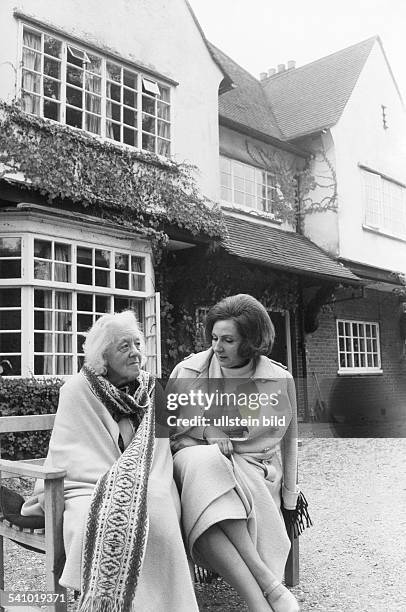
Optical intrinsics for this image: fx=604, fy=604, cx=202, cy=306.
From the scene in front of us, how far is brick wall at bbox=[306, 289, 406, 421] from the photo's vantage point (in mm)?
12336

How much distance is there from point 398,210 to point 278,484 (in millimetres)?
12875

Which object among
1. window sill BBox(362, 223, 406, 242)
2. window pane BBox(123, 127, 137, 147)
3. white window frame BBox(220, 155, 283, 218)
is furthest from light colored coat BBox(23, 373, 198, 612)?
window sill BBox(362, 223, 406, 242)

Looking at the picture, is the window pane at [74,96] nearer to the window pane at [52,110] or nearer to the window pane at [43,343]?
the window pane at [52,110]

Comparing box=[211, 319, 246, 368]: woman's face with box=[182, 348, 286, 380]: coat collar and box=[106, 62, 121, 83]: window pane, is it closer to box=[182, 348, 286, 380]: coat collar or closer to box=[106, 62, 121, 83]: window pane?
box=[182, 348, 286, 380]: coat collar

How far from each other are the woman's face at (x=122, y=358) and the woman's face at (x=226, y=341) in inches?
16.0

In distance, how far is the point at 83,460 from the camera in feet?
8.75

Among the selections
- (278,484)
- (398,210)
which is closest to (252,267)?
(398,210)

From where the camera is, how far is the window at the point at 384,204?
13703 mm

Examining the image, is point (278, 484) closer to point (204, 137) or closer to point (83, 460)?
point (83, 460)

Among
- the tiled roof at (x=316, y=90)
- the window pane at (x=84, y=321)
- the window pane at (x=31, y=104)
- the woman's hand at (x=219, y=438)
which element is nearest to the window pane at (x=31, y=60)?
the window pane at (x=31, y=104)

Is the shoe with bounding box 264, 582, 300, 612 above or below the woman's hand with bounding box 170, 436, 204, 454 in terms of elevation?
below

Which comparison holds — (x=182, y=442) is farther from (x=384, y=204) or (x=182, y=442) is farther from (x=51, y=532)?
(x=384, y=204)

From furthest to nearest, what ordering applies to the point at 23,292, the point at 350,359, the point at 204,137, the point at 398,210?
the point at 398,210, the point at 350,359, the point at 204,137, the point at 23,292

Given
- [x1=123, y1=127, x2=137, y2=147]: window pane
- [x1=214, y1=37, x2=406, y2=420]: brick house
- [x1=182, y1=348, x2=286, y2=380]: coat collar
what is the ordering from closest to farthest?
1. [x1=182, y1=348, x2=286, y2=380]: coat collar
2. [x1=123, y1=127, x2=137, y2=147]: window pane
3. [x1=214, y1=37, x2=406, y2=420]: brick house
